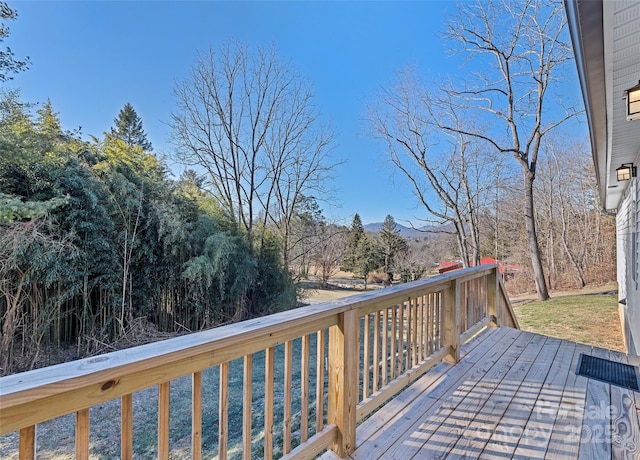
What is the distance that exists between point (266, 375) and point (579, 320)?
24.1 feet

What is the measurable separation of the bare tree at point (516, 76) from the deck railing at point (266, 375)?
7591mm

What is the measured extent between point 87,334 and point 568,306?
31.7 feet

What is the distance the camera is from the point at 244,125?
7.45m

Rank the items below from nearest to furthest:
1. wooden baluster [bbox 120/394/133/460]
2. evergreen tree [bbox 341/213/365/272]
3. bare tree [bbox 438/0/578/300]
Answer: wooden baluster [bbox 120/394/133/460] → bare tree [bbox 438/0/578/300] → evergreen tree [bbox 341/213/365/272]

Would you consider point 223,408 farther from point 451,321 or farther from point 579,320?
point 579,320

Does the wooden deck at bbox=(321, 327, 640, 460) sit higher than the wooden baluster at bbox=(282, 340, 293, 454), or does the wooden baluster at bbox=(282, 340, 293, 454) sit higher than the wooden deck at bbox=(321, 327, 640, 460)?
the wooden baluster at bbox=(282, 340, 293, 454)

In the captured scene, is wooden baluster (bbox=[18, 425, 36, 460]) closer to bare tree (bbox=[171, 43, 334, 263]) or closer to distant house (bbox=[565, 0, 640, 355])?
distant house (bbox=[565, 0, 640, 355])

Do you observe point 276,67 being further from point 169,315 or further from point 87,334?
point 87,334

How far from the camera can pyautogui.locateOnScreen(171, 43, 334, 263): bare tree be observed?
720 cm

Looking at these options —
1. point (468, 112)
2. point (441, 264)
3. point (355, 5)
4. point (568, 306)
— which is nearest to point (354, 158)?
point (468, 112)

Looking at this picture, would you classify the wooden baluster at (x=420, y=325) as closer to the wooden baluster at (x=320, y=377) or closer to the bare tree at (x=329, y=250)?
the wooden baluster at (x=320, y=377)

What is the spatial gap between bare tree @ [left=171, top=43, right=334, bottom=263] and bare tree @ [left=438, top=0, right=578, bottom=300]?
16.1 ft

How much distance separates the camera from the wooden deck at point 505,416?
1703 mm

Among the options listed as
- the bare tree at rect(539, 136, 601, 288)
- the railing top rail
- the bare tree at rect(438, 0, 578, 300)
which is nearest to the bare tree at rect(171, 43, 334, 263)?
the bare tree at rect(438, 0, 578, 300)
